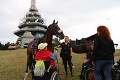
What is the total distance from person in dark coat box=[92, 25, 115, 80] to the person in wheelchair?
4.70ft

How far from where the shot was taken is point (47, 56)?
7980mm

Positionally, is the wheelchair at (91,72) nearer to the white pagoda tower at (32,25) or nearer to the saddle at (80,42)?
the saddle at (80,42)

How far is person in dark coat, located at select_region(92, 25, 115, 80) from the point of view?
24.4 ft

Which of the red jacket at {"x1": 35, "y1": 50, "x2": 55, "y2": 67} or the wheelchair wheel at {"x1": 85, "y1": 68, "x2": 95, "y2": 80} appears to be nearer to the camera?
the red jacket at {"x1": 35, "y1": 50, "x2": 55, "y2": 67}

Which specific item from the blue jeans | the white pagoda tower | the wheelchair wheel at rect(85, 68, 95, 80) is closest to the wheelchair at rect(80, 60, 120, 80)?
the wheelchair wheel at rect(85, 68, 95, 80)

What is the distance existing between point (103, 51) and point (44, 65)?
1.94m

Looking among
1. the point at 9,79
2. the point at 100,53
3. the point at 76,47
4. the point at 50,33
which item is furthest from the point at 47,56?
the point at 76,47

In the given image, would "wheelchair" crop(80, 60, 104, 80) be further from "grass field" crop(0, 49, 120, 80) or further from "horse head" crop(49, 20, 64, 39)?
"horse head" crop(49, 20, 64, 39)

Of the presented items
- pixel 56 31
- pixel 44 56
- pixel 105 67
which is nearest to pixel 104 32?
pixel 105 67

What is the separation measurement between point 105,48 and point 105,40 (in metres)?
0.24

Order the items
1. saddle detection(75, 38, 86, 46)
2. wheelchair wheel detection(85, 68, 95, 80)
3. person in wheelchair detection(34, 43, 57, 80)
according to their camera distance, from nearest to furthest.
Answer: person in wheelchair detection(34, 43, 57, 80)
wheelchair wheel detection(85, 68, 95, 80)
saddle detection(75, 38, 86, 46)

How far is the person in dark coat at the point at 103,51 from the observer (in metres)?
7.43

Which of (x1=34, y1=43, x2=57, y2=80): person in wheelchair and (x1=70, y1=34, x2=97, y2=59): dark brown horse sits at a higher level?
(x1=70, y1=34, x2=97, y2=59): dark brown horse

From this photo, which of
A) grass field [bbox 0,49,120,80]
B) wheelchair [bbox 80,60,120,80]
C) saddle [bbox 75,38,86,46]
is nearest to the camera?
wheelchair [bbox 80,60,120,80]
